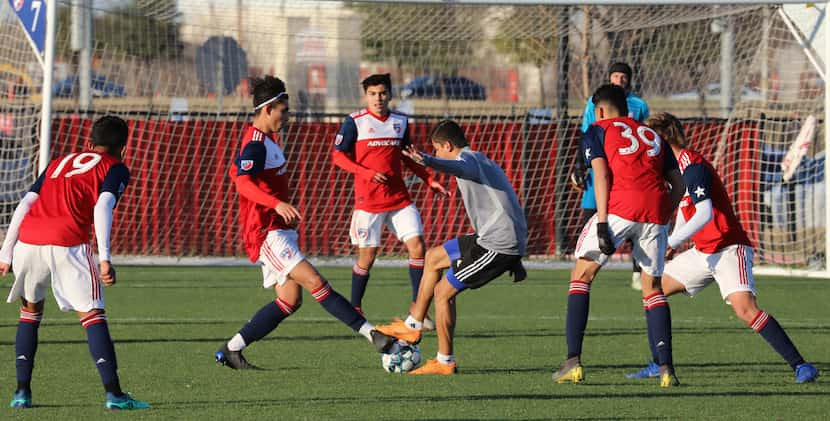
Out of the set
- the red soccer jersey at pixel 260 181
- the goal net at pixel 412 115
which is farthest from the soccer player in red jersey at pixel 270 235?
the goal net at pixel 412 115

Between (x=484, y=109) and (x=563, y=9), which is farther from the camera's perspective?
(x=484, y=109)

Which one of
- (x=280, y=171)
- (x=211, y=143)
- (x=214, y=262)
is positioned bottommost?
(x=214, y=262)

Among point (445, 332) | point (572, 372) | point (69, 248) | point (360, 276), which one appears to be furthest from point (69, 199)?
point (360, 276)

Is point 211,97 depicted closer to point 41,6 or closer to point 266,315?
point 41,6

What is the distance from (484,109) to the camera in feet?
67.8

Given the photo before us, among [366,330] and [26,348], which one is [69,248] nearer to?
[26,348]

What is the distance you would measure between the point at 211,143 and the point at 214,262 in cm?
171

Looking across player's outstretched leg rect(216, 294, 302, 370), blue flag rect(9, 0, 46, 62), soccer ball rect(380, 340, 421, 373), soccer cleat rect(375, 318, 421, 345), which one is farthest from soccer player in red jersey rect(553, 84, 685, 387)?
blue flag rect(9, 0, 46, 62)

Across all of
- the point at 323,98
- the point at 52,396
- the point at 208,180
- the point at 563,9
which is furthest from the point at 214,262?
the point at 52,396

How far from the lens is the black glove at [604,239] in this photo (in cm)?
773

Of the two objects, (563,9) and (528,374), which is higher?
(563,9)

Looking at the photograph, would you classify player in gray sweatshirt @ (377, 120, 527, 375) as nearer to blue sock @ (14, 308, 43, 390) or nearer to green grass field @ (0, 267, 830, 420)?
green grass field @ (0, 267, 830, 420)

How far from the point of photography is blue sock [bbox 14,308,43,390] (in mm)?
6953

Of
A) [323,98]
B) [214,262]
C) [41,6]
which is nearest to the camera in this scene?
[41,6]
